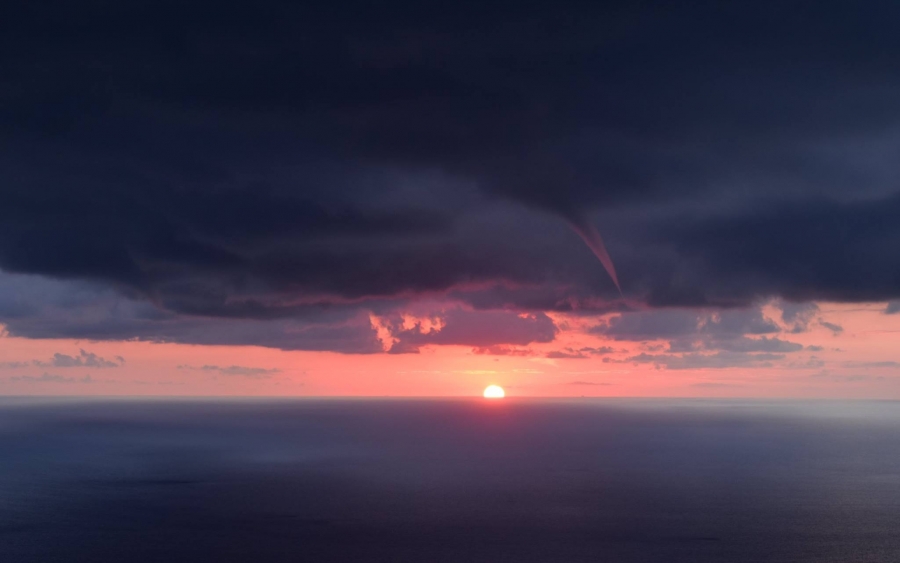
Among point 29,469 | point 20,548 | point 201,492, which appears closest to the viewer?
point 20,548

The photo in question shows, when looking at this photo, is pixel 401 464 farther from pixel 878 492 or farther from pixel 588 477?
pixel 878 492

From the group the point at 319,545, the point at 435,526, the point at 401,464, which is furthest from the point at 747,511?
the point at 401,464

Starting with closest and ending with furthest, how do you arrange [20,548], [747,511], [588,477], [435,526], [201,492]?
[20,548] → [435,526] → [747,511] → [201,492] → [588,477]

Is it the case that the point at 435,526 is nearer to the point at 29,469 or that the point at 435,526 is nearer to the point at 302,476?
the point at 302,476

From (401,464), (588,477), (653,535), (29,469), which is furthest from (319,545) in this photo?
(29,469)

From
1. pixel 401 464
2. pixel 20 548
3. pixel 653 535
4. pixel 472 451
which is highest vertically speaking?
pixel 472 451

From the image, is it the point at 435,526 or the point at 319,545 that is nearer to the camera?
the point at 319,545

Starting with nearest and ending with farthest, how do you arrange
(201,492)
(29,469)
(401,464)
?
(201,492) → (29,469) → (401,464)

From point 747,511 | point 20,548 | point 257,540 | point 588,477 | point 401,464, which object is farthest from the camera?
point 401,464

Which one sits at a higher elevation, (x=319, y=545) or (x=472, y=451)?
(x=472, y=451)
